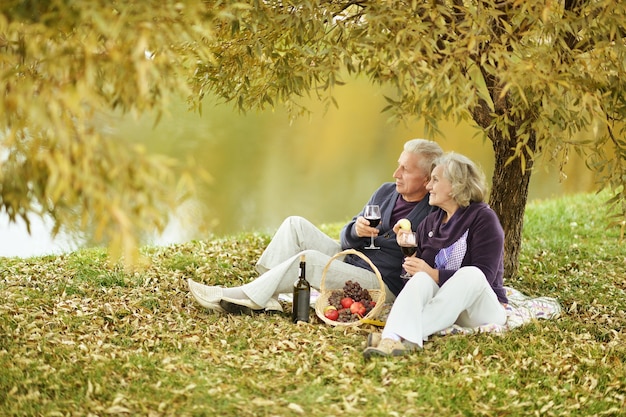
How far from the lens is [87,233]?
35.3 feet

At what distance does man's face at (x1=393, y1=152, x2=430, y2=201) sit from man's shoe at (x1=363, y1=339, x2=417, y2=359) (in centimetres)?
127

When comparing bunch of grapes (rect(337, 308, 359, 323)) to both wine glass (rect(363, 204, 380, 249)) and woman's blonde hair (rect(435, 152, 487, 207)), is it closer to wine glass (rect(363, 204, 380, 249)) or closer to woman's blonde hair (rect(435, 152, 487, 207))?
wine glass (rect(363, 204, 380, 249))

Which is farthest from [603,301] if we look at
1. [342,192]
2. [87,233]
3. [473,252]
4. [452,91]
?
[342,192]

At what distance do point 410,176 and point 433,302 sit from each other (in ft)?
3.28

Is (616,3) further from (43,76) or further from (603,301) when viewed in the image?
(43,76)

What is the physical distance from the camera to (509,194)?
6.20 m

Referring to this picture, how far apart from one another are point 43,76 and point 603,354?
344cm

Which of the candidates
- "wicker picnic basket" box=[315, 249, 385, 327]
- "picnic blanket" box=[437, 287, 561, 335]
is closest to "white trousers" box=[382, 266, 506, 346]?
→ "picnic blanket" box=[437, 287, 561, 335]

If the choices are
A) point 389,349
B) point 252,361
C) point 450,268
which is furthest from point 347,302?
point 252,361

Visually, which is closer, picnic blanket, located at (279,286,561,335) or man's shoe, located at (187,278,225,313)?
picnic blanket, located at (279,286,561,335)

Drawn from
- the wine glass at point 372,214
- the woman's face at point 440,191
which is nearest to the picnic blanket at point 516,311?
the wine glass at point 372,214

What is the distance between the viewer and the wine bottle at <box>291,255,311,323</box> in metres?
5.07

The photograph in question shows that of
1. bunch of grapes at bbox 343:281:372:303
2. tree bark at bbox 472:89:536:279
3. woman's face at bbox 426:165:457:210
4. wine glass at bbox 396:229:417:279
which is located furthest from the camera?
tree bark at bbox 472:89:536:279

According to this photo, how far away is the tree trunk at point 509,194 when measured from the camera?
610cm
